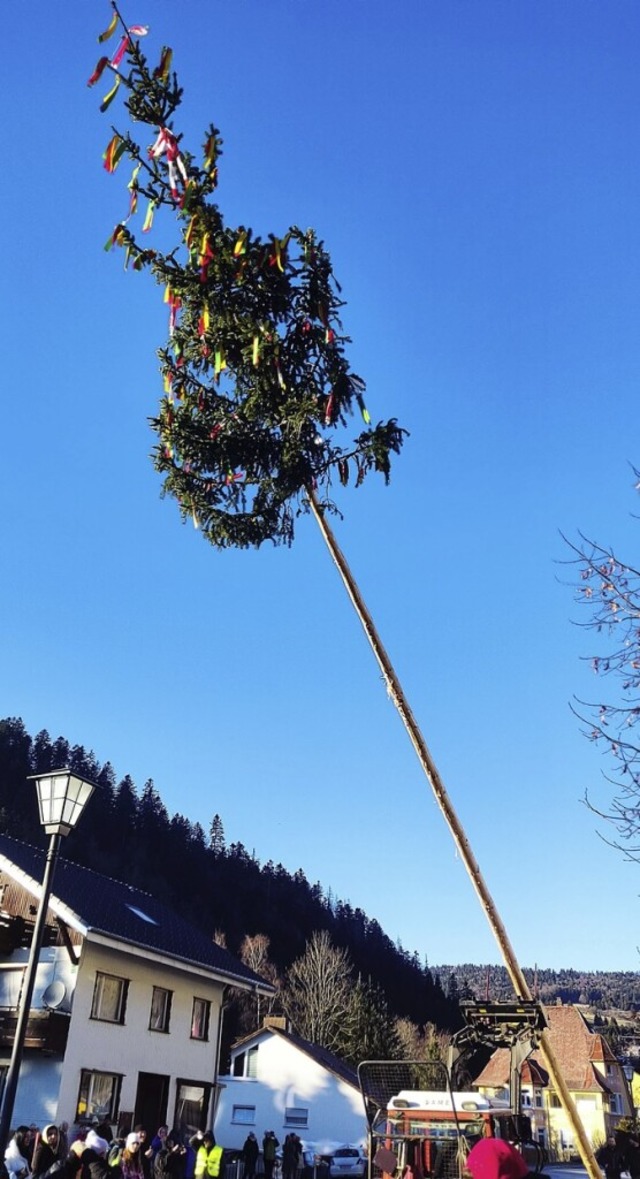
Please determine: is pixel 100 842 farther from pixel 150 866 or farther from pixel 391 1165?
pixel 391 1165

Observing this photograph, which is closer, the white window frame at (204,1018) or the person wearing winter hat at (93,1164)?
the person wearing winter hat at (93,1164)

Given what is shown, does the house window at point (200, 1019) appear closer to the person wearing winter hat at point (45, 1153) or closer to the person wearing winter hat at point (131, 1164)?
the person wearing winter hat at point (131, 1164)

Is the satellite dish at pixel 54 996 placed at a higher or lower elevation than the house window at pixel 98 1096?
higher

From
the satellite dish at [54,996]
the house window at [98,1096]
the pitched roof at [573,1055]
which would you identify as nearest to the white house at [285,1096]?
the pitched roof at [573,1055]

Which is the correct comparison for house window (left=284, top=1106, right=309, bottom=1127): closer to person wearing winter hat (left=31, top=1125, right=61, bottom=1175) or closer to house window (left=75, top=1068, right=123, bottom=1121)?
house window (left=75, top=1068, right=123, bottom=1121)

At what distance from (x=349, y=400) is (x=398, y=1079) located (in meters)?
10.9

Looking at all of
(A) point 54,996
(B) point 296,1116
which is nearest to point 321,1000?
(B) point 296,1116

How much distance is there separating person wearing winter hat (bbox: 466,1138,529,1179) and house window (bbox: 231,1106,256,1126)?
43.6 m

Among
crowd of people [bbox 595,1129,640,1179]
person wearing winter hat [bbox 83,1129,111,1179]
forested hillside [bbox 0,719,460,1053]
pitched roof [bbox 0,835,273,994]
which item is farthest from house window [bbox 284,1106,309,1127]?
forested hillside [bbox 0,719,460,1053]

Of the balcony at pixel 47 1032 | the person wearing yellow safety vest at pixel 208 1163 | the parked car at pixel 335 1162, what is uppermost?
the balcony at pixel 47 1032

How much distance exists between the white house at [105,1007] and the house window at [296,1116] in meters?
17.2

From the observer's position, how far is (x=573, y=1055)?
61906 millimetres

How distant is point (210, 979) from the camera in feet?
97.7

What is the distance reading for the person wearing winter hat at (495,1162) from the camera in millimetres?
5266
